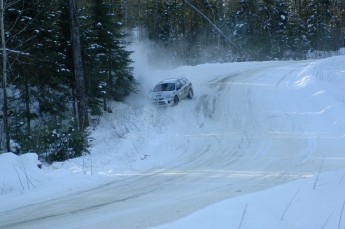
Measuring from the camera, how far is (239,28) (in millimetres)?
65375

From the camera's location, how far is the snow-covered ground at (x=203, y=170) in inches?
283

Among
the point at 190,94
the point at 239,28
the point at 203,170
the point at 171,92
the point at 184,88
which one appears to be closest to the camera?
the point at 203,170

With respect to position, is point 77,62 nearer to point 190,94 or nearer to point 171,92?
point 171,92

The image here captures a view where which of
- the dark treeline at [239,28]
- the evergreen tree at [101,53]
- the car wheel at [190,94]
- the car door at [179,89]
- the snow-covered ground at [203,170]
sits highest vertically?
the dark treeline at [239,28]

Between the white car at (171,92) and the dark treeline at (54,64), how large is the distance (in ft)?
8.07

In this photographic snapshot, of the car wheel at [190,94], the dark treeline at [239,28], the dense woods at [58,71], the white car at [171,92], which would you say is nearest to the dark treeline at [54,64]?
the dense woods at [58,71]

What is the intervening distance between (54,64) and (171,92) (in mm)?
6756

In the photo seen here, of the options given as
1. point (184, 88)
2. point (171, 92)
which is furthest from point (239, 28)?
point (171, 92)

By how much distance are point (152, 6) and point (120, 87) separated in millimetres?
38645

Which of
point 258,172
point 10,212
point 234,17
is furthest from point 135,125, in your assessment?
point 234,17

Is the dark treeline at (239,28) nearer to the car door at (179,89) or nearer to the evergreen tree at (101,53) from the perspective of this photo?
the car door at (179,89)

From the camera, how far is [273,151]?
13.7 meters

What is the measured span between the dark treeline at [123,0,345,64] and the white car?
115 ft

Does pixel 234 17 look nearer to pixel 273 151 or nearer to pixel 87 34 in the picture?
pixel 87 34
